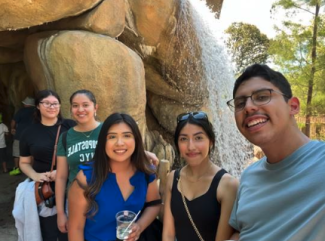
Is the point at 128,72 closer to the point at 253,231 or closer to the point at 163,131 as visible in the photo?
the point at 253,231

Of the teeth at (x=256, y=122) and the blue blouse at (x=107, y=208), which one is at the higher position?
the teeth at (x=256, y=122)

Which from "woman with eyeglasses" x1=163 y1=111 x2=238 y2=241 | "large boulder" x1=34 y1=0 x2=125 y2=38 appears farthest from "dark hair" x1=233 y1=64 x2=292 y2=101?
"large boulder" x1=34 y1=0 x2=125 y2=38

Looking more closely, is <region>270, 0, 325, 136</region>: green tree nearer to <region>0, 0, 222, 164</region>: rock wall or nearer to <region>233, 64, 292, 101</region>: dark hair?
<region>0, 0, 222, 164</region>: rock wall

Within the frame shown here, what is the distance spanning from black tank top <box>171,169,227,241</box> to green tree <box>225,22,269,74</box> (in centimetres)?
2013

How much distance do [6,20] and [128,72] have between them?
5.80 feet

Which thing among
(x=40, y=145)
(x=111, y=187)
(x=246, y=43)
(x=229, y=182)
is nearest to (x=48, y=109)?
(x=40, y=145)

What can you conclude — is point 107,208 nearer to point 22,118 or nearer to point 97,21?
point 97,21

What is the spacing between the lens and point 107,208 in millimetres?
1842

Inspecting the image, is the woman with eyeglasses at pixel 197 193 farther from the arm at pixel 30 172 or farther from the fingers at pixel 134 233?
the arm at pixel 30 172

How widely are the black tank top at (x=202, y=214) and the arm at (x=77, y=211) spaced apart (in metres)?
0.57

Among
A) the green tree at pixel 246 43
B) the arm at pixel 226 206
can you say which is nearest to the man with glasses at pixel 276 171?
the arm at pixel 226 206

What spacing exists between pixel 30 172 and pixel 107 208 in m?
1.11

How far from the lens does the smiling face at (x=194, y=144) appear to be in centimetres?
184

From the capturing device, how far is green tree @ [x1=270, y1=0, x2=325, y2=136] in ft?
33.6
